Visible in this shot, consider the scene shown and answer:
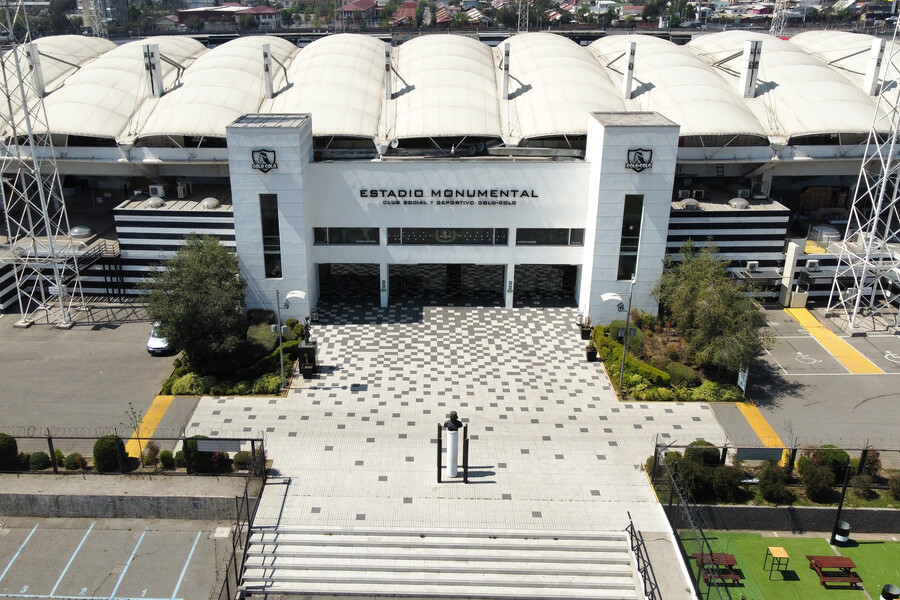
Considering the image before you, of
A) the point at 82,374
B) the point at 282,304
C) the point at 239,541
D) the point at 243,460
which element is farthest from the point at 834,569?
the point at 82,374

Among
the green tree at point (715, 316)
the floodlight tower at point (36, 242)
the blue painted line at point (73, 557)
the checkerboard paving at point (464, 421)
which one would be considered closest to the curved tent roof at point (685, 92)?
the green tree at point (715, 316)

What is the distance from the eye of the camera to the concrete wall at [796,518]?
1139 inches

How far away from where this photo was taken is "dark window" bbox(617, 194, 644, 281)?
40.5 metres

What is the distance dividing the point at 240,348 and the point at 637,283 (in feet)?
70.0

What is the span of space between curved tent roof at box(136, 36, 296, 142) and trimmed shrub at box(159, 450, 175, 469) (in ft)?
72.4

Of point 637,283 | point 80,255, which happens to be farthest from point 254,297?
point 637,283

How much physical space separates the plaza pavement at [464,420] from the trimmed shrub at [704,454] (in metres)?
2.16

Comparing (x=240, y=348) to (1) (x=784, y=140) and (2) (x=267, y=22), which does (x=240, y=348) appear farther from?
(2) (x=267, y=22)

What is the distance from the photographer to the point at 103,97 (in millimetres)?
48656

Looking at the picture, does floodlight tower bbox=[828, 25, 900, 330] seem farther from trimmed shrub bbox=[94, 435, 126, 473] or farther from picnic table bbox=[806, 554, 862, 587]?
trimmed shrub bbox=[94, 435, 126, 473]

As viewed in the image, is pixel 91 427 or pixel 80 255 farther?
pixel 80 255

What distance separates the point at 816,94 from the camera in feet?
160

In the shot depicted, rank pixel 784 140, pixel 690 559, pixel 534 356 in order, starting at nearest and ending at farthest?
pixel 690 559, pixel 534 356, pixel 784 140

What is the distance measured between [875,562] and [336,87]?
38857 mm
